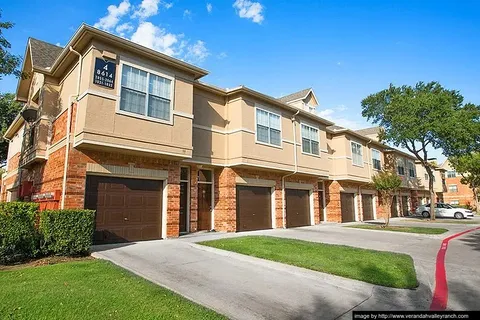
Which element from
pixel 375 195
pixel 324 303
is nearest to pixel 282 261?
pixel 324 303

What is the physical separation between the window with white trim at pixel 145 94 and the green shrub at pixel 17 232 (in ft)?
14.8

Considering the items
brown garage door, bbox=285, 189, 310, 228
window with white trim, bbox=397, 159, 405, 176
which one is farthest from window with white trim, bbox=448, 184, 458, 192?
brown garage door, bbox=285, 189, 310, 228

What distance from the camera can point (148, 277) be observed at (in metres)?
6.62

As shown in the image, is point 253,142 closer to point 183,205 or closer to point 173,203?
point 183,205

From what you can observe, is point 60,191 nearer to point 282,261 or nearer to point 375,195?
point 282,261

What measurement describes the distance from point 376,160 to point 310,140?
12105mm

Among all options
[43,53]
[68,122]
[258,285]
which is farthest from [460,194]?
[43,53]

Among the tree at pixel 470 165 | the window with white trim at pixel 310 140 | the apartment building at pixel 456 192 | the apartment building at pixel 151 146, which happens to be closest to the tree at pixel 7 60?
the apartment building at pixel 151 146

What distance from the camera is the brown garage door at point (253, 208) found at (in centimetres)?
1565

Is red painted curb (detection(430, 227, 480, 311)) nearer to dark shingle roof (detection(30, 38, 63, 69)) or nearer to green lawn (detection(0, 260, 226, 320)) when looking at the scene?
green lawn (detection(0, 260, 226, 320))

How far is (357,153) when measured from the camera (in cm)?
2528

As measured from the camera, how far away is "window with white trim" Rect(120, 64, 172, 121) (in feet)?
36.0

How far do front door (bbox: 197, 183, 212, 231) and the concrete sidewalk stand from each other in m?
5.73

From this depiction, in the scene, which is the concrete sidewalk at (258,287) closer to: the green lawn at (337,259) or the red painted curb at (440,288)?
the red painted curb at (440,288)
